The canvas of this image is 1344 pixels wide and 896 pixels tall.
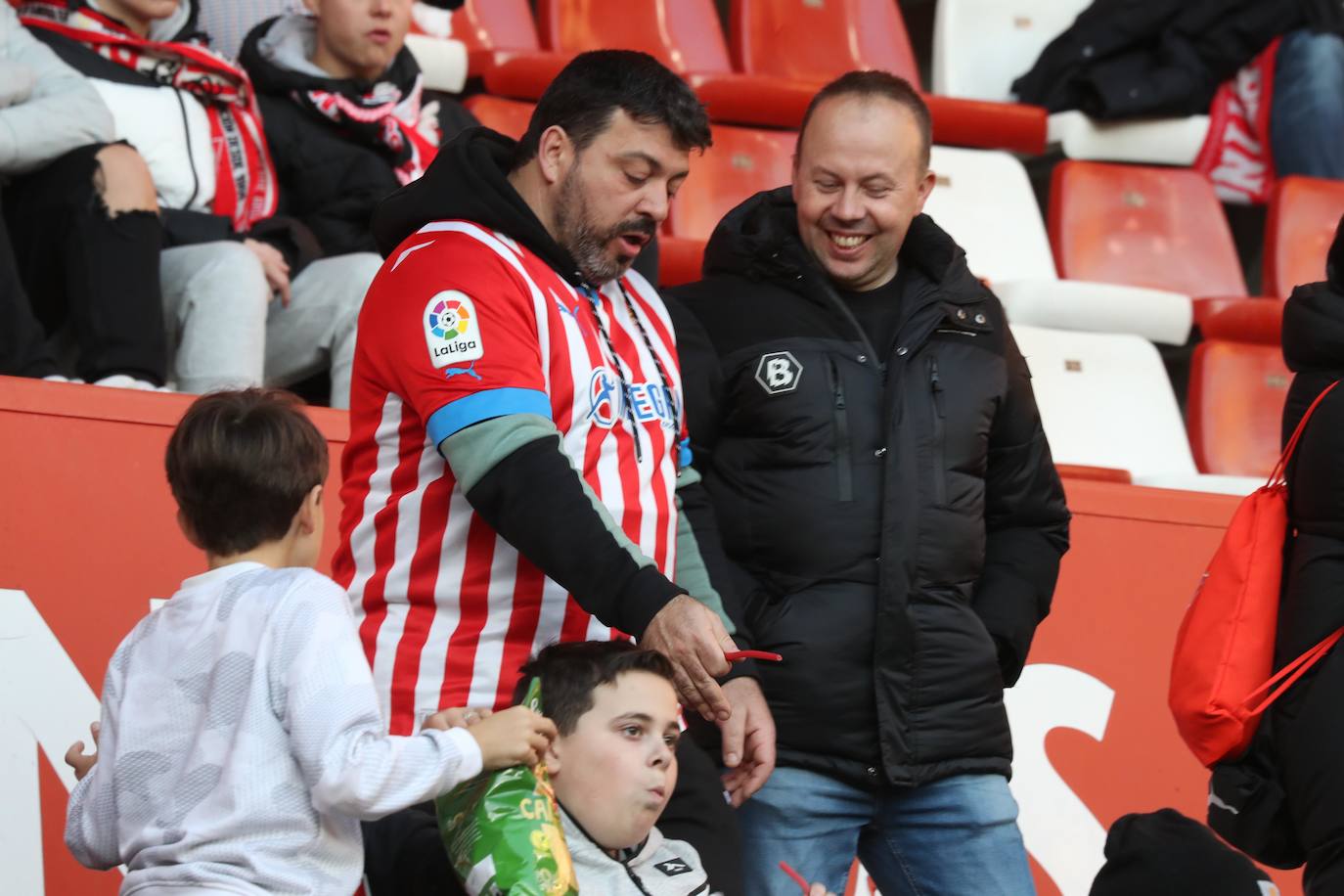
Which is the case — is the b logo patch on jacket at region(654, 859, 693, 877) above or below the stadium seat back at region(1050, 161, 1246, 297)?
below

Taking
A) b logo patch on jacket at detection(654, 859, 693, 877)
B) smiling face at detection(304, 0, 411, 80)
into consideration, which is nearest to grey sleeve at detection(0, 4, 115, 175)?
smiling face at detection(304, 0, 411, 80)

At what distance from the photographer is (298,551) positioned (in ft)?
6.78

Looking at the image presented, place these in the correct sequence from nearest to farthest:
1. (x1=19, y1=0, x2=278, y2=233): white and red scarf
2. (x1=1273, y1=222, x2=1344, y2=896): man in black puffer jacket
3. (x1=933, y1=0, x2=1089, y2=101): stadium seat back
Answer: (x1=1273, y1=222, x2=1344, y2=896): man in black puffer jacket, (x1=19, y1=0, x2=278, y2=233): white and red scarf, (x1=933, y1=0, x2=1089, y2=101): stadium seat back

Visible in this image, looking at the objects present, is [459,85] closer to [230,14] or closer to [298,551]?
[230,14]

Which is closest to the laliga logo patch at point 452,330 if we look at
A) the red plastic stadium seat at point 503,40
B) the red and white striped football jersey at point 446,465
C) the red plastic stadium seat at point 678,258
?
the red and white striped football jersey at point 446,465

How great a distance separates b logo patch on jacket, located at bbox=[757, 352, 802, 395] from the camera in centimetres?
255

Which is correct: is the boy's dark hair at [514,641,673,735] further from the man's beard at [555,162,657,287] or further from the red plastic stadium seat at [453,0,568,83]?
the red plastic stadium seat at [453,0,568,83]

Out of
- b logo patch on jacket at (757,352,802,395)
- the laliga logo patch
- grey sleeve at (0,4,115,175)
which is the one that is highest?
grey sleeve at (0,4,115,175)

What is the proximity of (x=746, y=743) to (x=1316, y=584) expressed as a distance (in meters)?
0.79

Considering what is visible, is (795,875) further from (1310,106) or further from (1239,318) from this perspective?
(1310,106)

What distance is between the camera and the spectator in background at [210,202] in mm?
3629

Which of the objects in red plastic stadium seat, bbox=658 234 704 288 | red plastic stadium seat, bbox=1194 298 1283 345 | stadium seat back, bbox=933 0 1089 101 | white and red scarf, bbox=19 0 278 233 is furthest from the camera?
stadium seat back, bbox=933 0 1089 101

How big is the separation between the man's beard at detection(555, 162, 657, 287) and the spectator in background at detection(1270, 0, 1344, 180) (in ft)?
14.0

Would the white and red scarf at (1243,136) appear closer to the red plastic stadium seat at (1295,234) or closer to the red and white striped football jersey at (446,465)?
the red plastic stadium seat at (1295,234)
